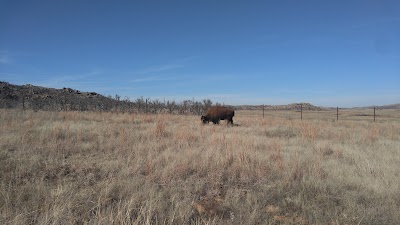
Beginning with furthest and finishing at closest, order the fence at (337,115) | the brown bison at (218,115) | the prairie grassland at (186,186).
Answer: the fence at (337,115) < the brown bison at (218,115) < the prairie grassland at (186,186)

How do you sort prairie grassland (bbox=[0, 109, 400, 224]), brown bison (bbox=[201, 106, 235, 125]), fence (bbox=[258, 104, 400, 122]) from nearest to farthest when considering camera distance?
prairie grassland (bbox=[0, 109, 400, 224])
brown bison (bbox=[201, 106, 235, 125])
fence (bbox=[258, 104, 400, 122])

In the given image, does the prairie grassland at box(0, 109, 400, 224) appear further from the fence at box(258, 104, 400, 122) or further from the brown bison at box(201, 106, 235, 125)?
the fence at box(258, 104, 400, 122)

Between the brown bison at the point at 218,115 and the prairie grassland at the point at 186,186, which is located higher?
the brown bison at the point at 218,115

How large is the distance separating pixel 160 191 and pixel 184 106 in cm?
3713

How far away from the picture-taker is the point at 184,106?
42094 millimetres

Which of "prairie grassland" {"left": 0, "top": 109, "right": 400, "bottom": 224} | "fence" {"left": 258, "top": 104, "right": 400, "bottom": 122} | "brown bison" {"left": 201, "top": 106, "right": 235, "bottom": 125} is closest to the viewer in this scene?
"prairie grassland" {"left": 0, "top": 109, "right": 400, "bottom": 224}

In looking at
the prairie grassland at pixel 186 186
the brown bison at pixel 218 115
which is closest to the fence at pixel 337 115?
the brown bison at pixel 218 115

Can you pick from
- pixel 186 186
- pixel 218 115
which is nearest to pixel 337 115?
pixel 218 115

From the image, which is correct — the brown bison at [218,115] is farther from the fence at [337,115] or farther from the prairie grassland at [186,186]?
the fence at [337,115]

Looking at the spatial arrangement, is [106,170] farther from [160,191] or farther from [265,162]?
[265,162]

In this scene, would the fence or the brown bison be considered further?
the fence

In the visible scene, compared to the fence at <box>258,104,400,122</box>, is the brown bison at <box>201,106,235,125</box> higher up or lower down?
higher up

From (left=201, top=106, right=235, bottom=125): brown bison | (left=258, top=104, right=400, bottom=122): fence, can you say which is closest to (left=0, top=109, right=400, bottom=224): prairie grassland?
(left=201, top=106, right=235, bottom=125): brown bison

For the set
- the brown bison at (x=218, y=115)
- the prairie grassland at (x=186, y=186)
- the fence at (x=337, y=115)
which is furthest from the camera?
the fence at (x=337, y=115)
